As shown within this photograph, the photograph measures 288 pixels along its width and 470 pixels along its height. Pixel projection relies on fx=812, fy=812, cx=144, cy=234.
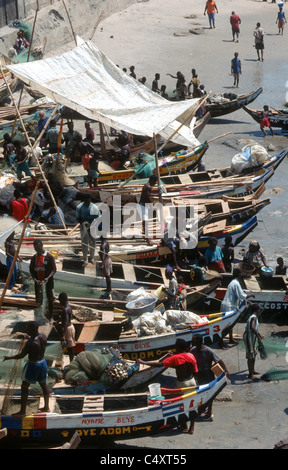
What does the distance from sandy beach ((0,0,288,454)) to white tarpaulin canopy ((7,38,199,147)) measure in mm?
3337

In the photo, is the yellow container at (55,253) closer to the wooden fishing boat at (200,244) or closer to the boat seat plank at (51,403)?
the wooden fishing boat at (200,244)

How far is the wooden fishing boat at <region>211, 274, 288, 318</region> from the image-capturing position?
43.6ft

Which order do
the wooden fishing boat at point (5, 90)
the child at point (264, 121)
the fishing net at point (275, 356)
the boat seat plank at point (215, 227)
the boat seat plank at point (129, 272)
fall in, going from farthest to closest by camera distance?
the child at point (264, 121)
the wooden fishing boat at point (5, 90)
the boat seat plank at point (215, 227)
the boat seat plank at point (129, 272)
the fishing net at point (275, 356)

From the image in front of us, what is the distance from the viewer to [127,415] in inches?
390

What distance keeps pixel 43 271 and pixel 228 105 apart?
14105 millimetres

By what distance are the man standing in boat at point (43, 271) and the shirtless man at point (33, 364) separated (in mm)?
2010

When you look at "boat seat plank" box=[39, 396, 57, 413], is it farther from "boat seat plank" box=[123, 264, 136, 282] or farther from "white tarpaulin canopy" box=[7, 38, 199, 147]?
"white tarpaulin canopy" box=[7, 38, 199, 147]

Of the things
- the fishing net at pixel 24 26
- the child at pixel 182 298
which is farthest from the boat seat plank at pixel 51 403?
the fishing net at pixel 24 26

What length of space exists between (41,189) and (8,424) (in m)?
6.71

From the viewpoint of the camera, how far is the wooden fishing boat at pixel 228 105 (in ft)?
80.2

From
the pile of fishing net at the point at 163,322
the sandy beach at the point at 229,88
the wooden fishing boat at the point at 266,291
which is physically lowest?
the sandy beach at the point at 229,88

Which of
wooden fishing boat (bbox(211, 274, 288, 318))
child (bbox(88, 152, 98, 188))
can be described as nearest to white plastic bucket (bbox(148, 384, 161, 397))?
wooden fishing boat (bbox(211, 274, 288, 318))

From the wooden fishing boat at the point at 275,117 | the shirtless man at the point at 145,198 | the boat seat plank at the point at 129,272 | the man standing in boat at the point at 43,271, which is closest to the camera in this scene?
the man standing in boat at the point at 43,271

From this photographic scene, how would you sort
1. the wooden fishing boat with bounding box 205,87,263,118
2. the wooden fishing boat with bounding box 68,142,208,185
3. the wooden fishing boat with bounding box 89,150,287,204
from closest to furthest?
the wooden fishing boat with bounding box 89,150,287,204 < the wooden fishing boat with bounding box 68,142,208,185 < the wooden fishing boat with bounding box 205,87,263,118
